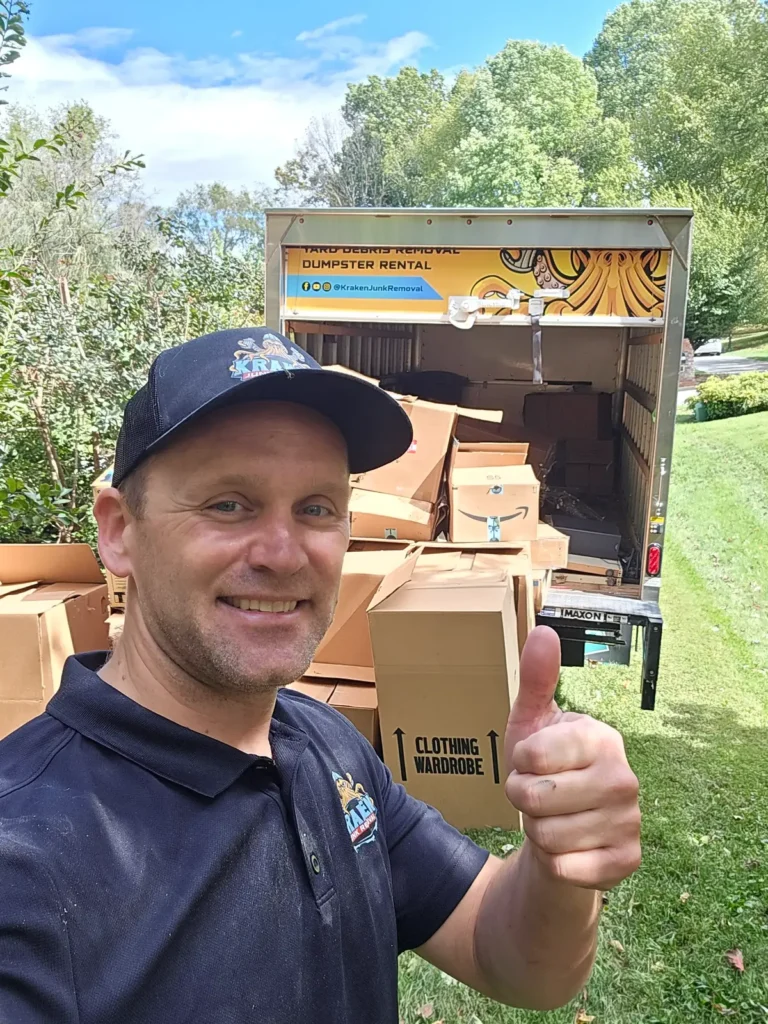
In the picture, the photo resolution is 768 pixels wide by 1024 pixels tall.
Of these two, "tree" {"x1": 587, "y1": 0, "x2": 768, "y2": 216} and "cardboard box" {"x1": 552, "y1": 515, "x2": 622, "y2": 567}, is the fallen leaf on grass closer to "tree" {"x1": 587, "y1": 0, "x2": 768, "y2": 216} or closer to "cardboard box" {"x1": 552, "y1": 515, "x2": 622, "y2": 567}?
"cardboard box" {"x1": 552, "y1": 515, "x2": 622, "y2": 567}

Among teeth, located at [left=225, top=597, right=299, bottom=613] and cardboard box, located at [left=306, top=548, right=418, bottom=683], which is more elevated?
teeth, located at [left=225, top=597, right=299, bottom=613]

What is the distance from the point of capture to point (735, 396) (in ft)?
59.0

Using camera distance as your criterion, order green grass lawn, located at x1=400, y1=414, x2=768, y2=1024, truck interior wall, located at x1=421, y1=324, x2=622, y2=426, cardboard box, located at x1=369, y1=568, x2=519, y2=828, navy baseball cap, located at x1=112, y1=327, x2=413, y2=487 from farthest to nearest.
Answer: truck interior wall, located at x1=421, y1=324, x2=622, y2=426 → cardboard box, located at x1=369, y1=568, x2=519, y2=828 → green grass lawn, located at x1=400, y1=414, x2=768, y2=1024 → navy baseball cap, located at x1=112, y1=327, x2=413, y2=487

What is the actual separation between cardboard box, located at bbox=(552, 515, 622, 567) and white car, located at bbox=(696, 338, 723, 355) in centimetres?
3045

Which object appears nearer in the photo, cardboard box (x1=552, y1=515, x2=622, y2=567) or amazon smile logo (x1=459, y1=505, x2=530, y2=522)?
amazon smile logo (x1=459, y1=505, x2=530, y2=522)

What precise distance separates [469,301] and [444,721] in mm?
2376

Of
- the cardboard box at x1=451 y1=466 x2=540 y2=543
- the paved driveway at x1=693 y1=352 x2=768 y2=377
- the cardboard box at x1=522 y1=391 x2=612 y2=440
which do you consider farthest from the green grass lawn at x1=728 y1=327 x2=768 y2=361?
the cardboard box at x1=451 y1=466 x2=540 y2=543

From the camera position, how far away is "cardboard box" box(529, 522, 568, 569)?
4.82 m

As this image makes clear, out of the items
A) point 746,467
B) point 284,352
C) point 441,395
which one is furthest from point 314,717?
point 746,467

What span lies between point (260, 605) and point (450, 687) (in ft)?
8.16

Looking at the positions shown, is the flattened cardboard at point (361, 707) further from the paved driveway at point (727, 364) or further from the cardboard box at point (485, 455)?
the paved driveway at point (727, 364)

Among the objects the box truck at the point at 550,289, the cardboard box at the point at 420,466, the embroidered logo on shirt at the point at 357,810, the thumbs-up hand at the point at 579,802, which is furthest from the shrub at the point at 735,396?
the thumbs-up hand at the point at 579,802

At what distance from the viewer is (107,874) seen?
0.90 m

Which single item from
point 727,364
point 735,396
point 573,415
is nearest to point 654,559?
point 573,415
